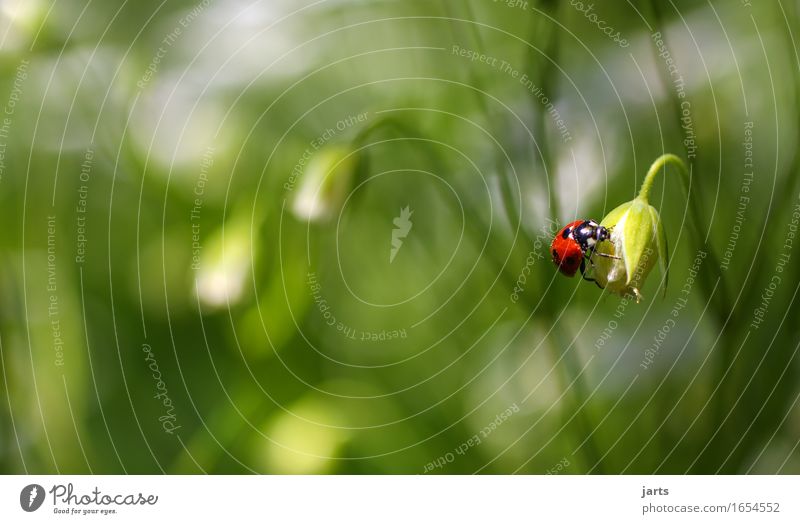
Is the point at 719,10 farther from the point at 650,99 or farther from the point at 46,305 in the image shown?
the point at 46,305

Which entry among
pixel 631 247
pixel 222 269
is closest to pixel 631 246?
pixel 631 247

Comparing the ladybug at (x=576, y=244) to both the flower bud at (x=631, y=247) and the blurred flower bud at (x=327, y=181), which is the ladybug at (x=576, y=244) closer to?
the flower bud at (x=631, y=247)

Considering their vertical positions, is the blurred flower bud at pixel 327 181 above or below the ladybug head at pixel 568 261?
above

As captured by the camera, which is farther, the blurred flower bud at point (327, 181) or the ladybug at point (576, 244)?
the blurred flower bud at point (327, 181)

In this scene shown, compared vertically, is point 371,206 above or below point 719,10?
below

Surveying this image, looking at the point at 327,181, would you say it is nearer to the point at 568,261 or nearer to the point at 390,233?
the point at 390,233

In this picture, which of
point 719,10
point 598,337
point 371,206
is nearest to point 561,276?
point 598,337

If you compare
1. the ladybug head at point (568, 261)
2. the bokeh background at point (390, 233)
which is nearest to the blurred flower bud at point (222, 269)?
the bokeh background at point (390, 233)
